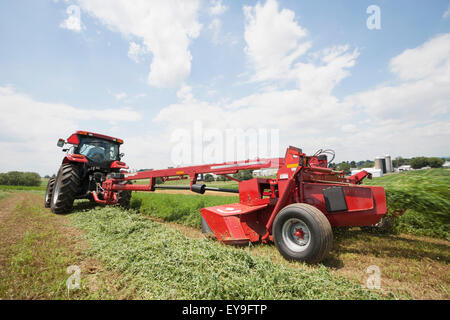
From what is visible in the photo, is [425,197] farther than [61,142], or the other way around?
[61,142]

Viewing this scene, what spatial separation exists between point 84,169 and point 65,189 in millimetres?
1013

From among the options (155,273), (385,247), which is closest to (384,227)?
(385,247)

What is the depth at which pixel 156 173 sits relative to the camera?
209 inches

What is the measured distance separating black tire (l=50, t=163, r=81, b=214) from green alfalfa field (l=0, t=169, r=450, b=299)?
2039 millimetres

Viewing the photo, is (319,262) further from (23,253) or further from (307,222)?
(23,253)

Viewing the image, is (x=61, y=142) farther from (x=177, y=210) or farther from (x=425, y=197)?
(x=425, y=197)

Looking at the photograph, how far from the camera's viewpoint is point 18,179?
1480 inches

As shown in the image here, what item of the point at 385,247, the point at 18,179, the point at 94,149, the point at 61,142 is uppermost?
the point at 61,142

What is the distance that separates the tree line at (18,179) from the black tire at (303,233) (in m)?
49.2

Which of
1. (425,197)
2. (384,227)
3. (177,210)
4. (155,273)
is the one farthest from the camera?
(177,210)

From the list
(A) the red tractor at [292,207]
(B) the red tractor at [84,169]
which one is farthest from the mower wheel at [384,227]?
(B) the red tractor at [84,169]

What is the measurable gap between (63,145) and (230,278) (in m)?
7.94

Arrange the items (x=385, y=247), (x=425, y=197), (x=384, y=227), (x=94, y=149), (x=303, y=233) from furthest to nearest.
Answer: (x=94, y=149) → (x=384, y=227) → (x=385, y=247) → (x=425, y=197) → (x=303, y=233)
